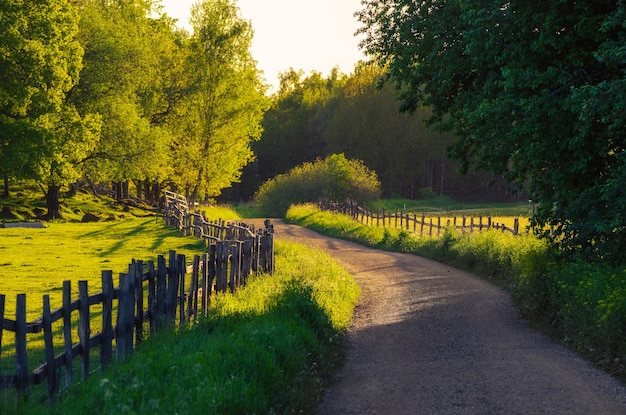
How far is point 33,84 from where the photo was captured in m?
36.2

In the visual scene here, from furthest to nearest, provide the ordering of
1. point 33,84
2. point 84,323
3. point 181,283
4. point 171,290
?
point 33,84 < point 181,283 < point 171,290 < point 84,323

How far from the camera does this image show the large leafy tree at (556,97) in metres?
11.5

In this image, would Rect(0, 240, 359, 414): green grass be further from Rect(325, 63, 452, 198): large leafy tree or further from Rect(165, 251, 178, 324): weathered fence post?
Rect(325, 63, 452, 198): large leafy tree

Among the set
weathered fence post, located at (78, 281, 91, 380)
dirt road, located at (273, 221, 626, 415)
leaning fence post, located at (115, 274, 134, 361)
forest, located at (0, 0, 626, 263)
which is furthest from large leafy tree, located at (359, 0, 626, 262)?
weathered fence post, located at (78, 281, 91, 380)

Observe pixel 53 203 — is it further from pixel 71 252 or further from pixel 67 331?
pixel 67 331

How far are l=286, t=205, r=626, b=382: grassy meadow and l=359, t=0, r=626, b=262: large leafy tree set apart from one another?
0.61m

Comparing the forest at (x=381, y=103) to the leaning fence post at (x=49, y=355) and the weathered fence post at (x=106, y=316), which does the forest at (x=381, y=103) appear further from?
the leaning fence post at (x=49, y=355)

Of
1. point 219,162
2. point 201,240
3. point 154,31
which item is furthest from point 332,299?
point 154,31

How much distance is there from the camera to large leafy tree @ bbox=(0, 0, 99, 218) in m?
34.0

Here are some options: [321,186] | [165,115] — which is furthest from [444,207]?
[165,115]

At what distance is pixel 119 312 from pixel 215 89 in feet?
164

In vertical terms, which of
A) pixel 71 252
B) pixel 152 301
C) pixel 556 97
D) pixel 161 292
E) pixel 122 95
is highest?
pixel 122 95

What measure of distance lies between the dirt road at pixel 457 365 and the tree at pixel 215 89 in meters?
41.6

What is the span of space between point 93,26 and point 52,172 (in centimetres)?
1168
